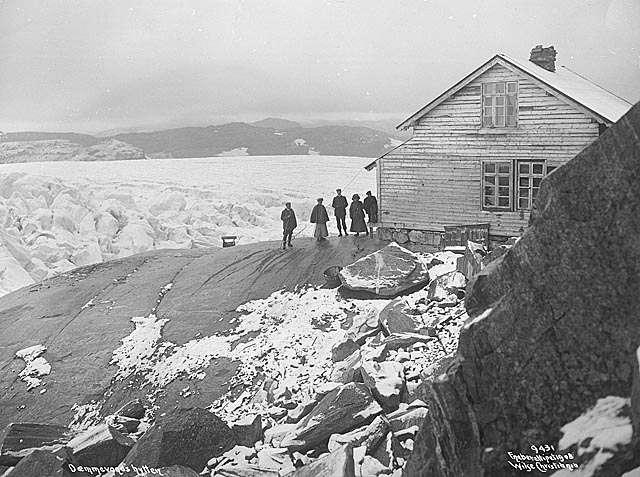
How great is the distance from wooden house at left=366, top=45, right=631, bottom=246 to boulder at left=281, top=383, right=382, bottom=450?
7.70m

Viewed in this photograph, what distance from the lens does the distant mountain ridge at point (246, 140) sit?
2262 cm

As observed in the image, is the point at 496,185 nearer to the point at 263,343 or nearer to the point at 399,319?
the point at 399,319

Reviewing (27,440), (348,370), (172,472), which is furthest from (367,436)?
(27,440)

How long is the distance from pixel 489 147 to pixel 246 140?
11.9m

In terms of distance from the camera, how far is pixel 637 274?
3799 mm

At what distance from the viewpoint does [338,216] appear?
14820 mm

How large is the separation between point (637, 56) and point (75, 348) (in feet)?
47.7

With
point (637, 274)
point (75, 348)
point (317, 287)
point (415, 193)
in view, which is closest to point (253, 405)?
point (317, 287)

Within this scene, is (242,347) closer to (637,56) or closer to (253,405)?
(253,405)

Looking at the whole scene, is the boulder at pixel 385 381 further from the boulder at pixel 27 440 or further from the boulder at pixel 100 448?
the boulder at pixel 27 440

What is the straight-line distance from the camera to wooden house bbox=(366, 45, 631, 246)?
12.6 meters

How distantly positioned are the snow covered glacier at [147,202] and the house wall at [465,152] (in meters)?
6.04

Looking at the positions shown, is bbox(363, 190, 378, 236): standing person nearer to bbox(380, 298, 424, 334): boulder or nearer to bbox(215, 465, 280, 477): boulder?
bbox(380, 298, 424, 334): boulder

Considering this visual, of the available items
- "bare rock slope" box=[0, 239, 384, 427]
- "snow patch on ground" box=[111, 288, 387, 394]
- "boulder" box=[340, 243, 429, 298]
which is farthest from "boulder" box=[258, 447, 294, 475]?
"boulder" box=[340, 243, 429, 298]
